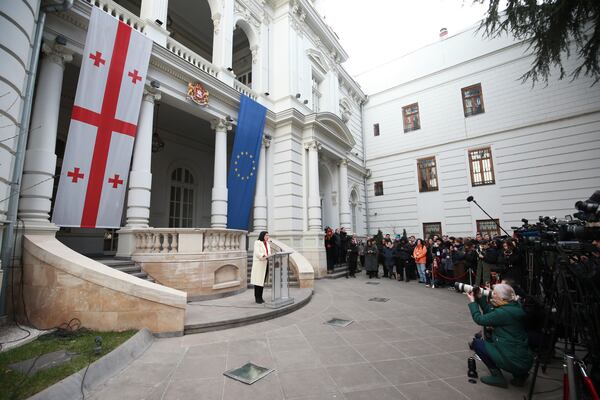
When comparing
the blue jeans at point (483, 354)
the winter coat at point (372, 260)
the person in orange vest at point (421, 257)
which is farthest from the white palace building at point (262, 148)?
the blue jeans at point (483, 354)

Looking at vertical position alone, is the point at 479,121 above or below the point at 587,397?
above

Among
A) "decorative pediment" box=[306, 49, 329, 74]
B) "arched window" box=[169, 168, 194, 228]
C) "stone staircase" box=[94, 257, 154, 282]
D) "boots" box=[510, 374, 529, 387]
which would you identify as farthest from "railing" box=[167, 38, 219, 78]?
"boots" box=[510, 374, 529, 387]

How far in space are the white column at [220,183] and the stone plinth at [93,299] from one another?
5.14m

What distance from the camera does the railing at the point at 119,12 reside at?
7438 mm

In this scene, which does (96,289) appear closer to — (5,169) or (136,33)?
(5,169)

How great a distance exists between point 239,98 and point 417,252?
9316 millimetres

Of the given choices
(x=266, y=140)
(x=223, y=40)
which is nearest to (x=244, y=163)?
(x=266, y=140)

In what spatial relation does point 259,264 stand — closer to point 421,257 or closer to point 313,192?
point 313,192

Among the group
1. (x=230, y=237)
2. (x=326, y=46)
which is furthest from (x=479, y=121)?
(x=230, y=237)

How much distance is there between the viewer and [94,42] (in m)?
6.63

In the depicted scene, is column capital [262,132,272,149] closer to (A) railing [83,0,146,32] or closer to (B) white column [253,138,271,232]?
(B) white column [253,138,271,232]

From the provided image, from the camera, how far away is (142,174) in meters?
7.97

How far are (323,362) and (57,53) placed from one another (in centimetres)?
892

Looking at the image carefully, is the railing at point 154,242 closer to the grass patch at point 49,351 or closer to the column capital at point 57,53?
the grass patch at point 49,351
